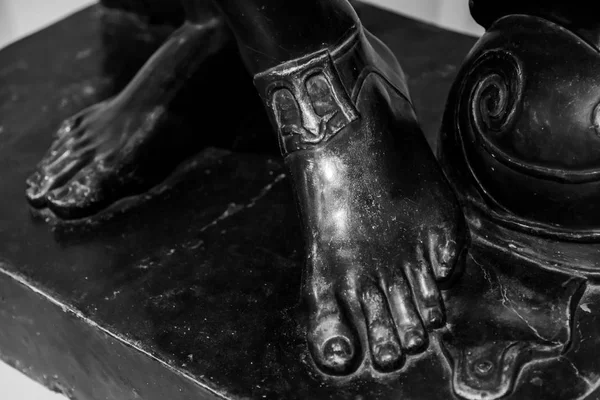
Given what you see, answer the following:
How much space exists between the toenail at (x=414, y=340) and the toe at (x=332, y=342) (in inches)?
1.9

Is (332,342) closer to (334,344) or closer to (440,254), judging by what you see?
(334,344)

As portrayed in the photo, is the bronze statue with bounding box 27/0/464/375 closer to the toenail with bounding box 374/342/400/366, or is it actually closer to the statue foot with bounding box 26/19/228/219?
the toenail with bounding box 374/342/400/366

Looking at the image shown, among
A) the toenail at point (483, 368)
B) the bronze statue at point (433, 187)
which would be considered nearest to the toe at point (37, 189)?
the bronze statue at point (433, 187)

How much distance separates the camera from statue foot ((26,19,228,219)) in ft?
4.29

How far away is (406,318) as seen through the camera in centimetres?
103

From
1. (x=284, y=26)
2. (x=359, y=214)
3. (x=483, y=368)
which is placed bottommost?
(x=483, y=368)

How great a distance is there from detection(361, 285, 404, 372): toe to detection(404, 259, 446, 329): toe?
0.12 ft

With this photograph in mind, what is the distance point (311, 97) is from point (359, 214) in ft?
0.42

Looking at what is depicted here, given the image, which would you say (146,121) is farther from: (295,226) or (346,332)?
(346,332)

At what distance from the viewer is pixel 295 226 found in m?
1.25

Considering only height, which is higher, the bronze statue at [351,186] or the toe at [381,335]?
the bronze statue at [351,186]

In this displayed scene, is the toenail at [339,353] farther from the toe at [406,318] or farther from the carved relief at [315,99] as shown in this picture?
the carved relief at [315,99]

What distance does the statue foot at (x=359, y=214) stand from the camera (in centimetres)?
103

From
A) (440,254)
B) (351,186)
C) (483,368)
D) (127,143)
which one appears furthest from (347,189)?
(127,143)
